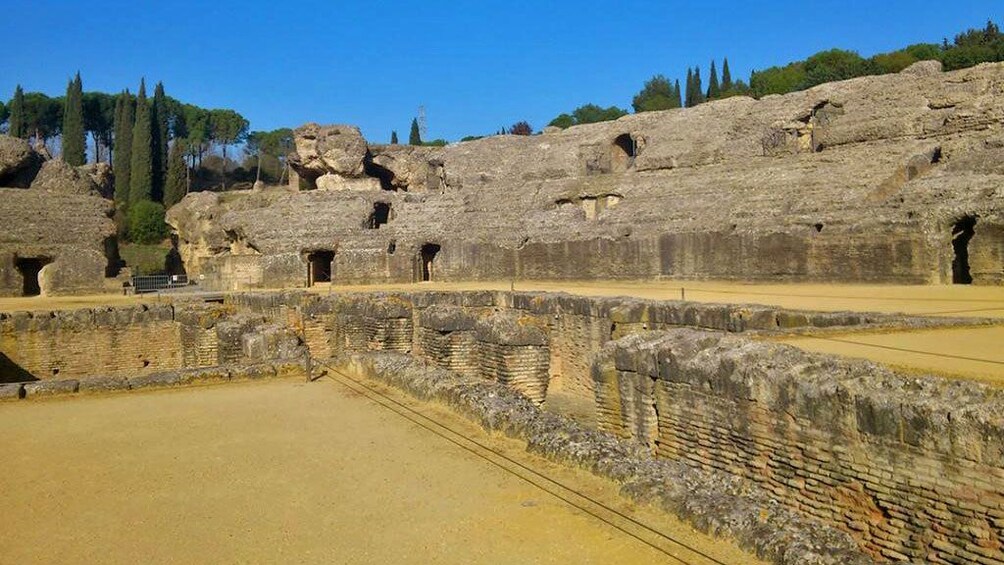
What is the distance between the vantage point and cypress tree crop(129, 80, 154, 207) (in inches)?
1838

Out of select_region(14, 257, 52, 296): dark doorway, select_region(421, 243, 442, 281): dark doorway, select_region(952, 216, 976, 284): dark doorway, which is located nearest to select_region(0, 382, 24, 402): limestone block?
select_region(952, 216, 976, 284): dark doorway

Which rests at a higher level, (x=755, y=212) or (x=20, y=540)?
(x=755, y=212)

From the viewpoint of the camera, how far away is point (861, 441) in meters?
4.52

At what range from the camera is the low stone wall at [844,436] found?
392 centimetres

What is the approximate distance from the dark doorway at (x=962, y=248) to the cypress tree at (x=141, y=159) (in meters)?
45.0

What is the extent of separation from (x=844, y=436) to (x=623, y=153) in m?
27.9

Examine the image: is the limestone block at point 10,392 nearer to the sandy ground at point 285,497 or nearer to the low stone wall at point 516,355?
the sandy ground at point 285,497

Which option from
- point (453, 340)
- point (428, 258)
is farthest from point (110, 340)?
point (428, 258)

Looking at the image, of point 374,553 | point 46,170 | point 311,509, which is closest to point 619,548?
point 374,553

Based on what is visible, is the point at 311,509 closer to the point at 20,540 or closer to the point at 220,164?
the point at 20,540

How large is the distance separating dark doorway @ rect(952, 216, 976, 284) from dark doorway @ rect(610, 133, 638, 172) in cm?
1570

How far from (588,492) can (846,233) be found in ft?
44.6

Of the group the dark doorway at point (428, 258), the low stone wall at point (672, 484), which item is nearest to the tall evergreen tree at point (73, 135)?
the dark doorway at point (428, 258)

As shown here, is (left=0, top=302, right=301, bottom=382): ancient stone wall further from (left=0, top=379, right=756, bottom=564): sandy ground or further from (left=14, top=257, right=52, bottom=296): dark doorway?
(left=14, top=257, right=52, bottom=296): dark doorway
